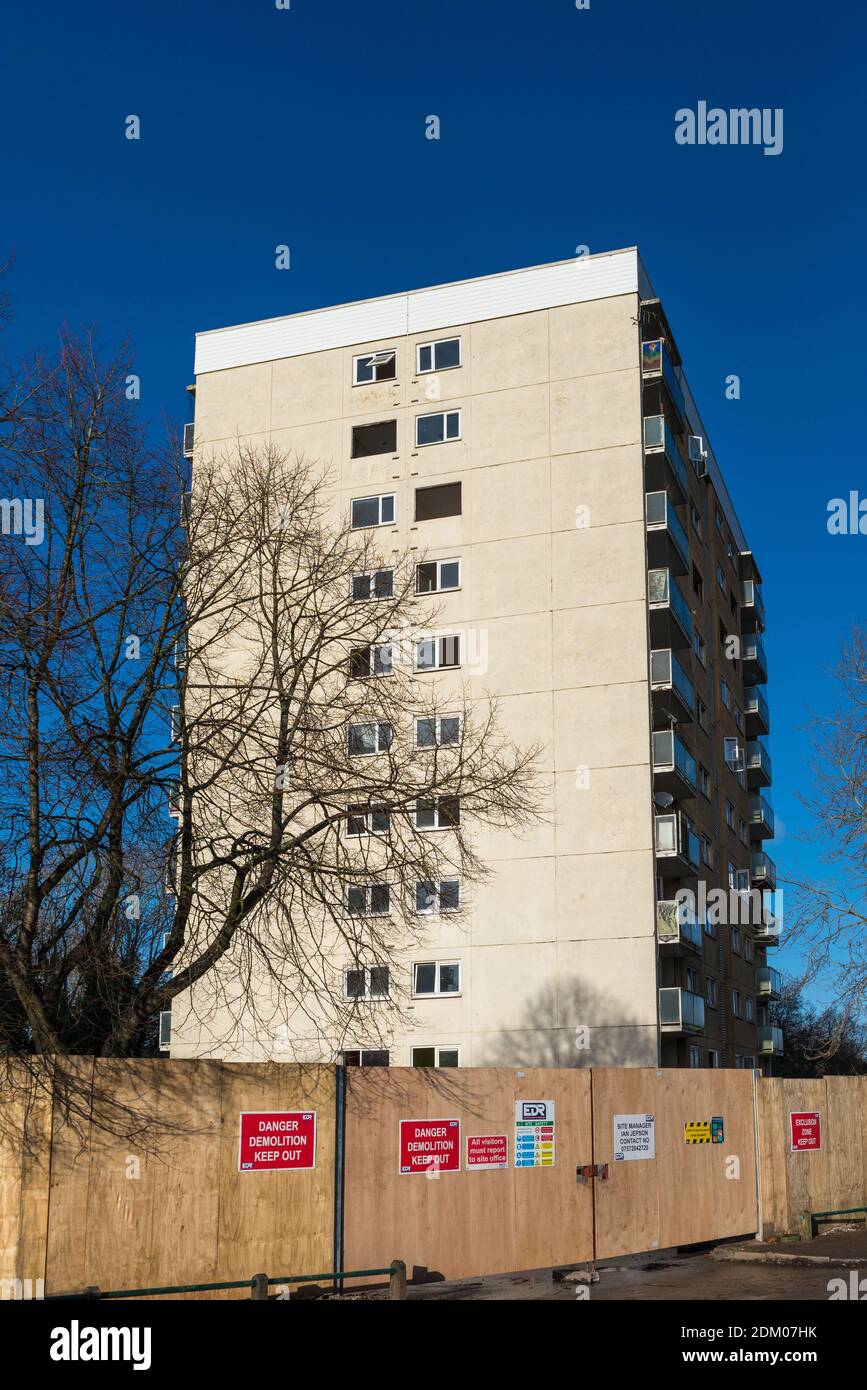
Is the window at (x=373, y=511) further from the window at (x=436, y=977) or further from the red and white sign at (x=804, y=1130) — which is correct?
the red and white sign at (x=804, y=1130)

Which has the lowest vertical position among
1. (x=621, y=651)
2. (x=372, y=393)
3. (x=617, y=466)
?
(x=621, y=651)

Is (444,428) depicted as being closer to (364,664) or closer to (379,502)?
(379,502)

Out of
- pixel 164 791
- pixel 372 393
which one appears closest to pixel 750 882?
pixel 372 393

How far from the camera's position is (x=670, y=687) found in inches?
1430

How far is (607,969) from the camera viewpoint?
113 ft

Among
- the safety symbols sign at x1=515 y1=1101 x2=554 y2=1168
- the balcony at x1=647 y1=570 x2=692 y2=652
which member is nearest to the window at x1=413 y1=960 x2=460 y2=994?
the balcony at x1=647 y1=570 x2=692 y2=652

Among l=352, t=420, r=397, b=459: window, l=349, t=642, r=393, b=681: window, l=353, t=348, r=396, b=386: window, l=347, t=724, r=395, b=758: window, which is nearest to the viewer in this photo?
l=347, t=724, r=395, b=758: window

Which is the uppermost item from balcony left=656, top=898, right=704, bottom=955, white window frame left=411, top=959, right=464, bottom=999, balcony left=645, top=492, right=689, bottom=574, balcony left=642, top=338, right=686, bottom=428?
balcony left=642, top=338, right=686, bottom=428

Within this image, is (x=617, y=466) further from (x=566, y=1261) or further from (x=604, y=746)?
(x=566, y=1261)

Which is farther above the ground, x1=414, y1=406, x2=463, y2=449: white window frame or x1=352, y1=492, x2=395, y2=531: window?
x1=414, y1=406, x2=463, y2=449: white window frame

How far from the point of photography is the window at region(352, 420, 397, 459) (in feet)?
133

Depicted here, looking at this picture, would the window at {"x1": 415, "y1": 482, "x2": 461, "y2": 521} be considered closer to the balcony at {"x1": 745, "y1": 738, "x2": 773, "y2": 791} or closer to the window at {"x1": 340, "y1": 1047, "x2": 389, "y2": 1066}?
the window at {"x1": 340, "y1": 1047, "x2": 389, "y2": 1066}

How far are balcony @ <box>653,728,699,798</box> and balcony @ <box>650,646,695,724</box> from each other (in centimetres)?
114
